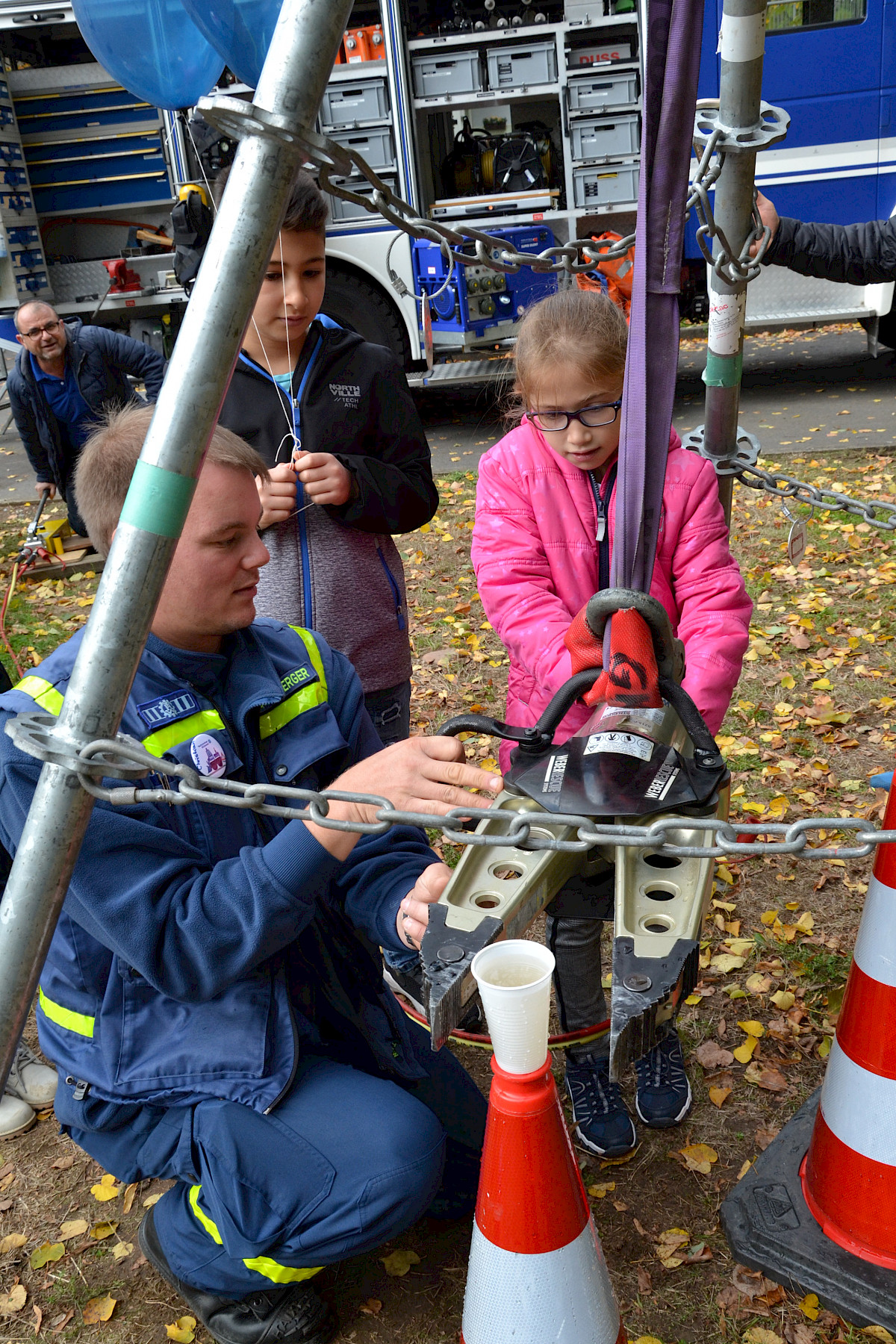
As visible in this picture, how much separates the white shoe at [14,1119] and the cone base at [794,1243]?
1788 millimetres

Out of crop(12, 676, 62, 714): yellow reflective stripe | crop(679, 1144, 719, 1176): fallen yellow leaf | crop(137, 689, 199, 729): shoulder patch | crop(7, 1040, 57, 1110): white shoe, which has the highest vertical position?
crop(12, 676, 62, 714): yellow reflective stripe

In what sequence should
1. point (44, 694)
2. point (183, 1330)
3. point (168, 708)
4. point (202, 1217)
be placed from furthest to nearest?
point (183, 1330)
point (202, 1217)
point (168, 708)
point (44, 694)

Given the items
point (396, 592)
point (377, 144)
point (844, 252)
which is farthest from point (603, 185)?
point (396, 592)

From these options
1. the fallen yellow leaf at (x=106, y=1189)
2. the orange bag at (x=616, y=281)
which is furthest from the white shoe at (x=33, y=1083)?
the orange bag at (x=616, y=281)

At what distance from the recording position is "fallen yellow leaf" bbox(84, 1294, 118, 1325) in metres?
2.27

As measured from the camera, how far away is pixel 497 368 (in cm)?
887

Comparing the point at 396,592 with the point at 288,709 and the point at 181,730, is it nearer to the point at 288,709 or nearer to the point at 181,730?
the point at 288,709

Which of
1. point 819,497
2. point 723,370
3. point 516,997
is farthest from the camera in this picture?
point 819,497

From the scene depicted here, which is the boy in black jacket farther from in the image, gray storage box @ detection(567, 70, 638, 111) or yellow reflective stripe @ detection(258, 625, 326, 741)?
gray storage box @ detection(567, 70, 638, 111)

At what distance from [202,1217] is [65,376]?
5.90 meters

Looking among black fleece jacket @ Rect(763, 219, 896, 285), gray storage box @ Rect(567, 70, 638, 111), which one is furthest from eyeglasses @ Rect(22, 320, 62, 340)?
black fleece jacket @ Rect(763, 219, 896, 285)

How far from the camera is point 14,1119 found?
9.36 ft

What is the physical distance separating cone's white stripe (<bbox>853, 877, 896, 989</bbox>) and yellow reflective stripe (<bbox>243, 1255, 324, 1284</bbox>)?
3.68ft

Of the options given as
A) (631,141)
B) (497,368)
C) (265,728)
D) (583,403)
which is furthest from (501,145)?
(265,728)
